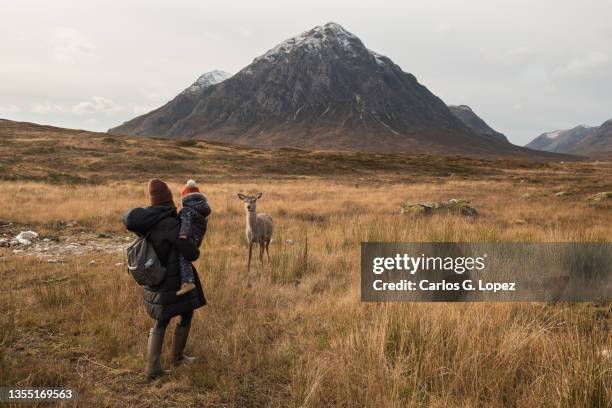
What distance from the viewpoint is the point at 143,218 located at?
4000 mm

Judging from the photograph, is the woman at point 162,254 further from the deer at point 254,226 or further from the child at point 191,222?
A: the deer at point 254,226

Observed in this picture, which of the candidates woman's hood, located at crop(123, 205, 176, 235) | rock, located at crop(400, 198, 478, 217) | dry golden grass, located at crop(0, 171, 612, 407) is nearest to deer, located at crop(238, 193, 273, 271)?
dry golden grass, located at crop(0, 171, 612, 407)

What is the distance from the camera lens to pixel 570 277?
21.6ft

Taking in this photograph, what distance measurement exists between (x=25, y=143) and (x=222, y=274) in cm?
5585

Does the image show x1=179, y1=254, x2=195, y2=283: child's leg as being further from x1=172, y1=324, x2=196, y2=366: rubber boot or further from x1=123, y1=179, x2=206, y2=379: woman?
x1=172, y1=324, x2=196, y2=366: rubber boot

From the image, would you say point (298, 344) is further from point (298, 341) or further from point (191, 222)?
point (191, 222)

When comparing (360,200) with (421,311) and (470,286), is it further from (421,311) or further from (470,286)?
(421,311)

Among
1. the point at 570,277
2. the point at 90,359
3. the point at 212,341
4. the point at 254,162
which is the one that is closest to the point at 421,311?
the point at 212,341

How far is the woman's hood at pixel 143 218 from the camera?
396 centimetres

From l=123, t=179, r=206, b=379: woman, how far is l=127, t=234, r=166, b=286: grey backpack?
73mm

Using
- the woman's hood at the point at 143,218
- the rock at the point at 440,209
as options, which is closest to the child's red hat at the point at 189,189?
the woman's hood at the point at 143,218

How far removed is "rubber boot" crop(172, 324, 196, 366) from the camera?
4.39m

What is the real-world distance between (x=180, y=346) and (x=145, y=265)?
1116 millimetres

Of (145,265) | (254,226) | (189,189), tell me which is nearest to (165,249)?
(145,265)
